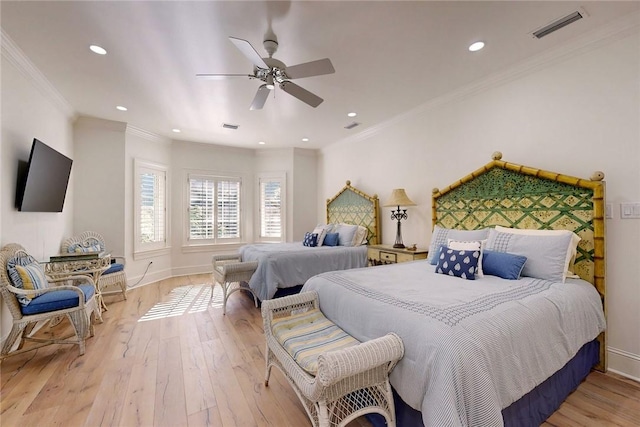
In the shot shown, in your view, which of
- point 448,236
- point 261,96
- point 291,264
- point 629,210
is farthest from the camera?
point 291,264

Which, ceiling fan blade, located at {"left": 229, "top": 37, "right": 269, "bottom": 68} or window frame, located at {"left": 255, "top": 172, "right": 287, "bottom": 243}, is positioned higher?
ceiling fan blade, located at {"left": 229, "top": 37, "right": 269, "bottom": 68}

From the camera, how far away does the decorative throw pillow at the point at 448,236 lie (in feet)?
9.19

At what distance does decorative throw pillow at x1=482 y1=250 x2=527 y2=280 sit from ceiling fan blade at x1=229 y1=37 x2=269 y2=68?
8.54 feet

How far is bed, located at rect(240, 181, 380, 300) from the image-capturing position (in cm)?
363

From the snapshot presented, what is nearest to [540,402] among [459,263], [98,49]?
[459,263]

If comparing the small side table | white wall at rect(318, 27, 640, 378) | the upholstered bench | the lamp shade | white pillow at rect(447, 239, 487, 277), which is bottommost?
the upholstered bench

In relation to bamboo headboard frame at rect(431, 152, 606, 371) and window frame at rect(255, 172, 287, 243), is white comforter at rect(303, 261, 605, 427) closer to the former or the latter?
bamboo headboard frame at rect(431, 152, 606, 371)

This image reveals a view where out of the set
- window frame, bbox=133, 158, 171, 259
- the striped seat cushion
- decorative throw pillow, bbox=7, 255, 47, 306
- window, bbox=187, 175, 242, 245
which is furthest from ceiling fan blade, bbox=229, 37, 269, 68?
window, bbox=187, 175, 242, 245

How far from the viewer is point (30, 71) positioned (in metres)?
2.82

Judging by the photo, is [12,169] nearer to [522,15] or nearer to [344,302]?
[344,302]

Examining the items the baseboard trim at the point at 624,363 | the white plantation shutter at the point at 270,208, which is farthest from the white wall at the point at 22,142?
the baseboard trim at the point at 624,363

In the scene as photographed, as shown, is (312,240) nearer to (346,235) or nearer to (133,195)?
(346,235)

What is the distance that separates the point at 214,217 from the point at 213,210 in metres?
0.16

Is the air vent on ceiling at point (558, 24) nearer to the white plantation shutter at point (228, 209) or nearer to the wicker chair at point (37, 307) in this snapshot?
the wicker chair at point (37, 307)
